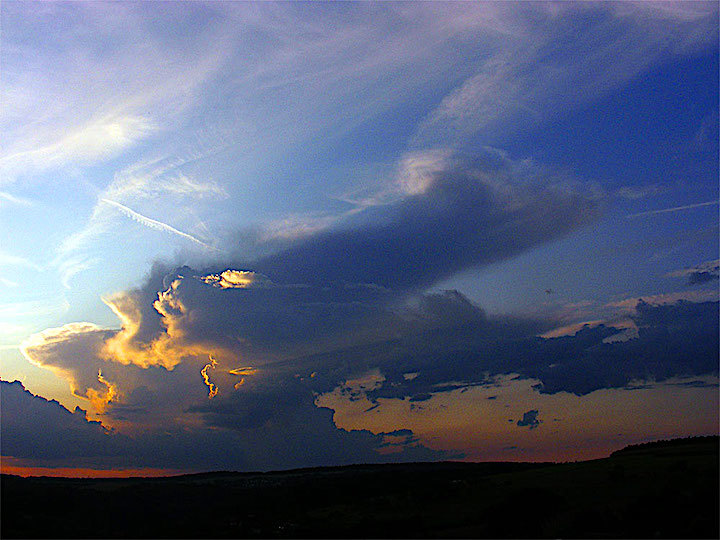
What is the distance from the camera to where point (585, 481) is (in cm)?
8006

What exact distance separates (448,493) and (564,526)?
30.5 m

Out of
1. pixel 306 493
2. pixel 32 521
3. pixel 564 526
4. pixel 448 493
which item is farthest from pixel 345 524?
pixel 306 493

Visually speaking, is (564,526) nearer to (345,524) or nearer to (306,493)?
(345,524)

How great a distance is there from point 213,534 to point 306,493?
51708mm

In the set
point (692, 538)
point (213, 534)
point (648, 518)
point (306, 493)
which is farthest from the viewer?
point (306, 493)

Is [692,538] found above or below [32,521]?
below

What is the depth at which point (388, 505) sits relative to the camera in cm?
8862

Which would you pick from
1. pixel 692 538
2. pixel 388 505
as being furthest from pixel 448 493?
pixel 692 538

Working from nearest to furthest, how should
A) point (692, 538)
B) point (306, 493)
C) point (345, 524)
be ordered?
point (692, 538) → point (345, 524) → point (306, 493)

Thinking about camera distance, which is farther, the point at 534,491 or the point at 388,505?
the point at 388,505

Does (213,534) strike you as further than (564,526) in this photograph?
Yes

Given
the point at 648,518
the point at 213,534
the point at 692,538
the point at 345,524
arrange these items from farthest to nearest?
the point at 345,524
the point at 213,534
the point at 648,518
the point at 692,538

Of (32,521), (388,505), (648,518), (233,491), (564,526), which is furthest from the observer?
(233,491)

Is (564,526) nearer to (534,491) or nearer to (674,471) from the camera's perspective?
(534,491)
